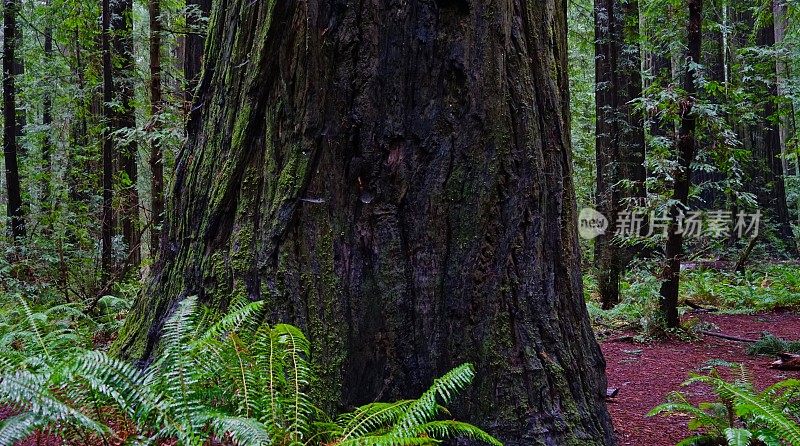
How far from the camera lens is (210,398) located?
245 cm

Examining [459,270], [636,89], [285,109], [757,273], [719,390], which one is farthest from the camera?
[757,273]

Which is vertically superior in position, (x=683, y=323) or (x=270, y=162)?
(x=270, y=162)

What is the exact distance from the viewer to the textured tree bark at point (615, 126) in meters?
9.95

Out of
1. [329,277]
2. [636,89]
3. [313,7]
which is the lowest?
[329,277]

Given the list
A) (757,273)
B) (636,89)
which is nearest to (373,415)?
(636,89)

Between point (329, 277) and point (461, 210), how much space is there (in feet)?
2.29

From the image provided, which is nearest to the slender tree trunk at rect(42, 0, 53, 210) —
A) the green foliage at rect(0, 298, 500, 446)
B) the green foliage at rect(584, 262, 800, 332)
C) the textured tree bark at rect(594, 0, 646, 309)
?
the green foliage at rect(0, 298, 500, 446)

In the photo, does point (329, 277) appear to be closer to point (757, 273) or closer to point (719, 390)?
point (719, 390)

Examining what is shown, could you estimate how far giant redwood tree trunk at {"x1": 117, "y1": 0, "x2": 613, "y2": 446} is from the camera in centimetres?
260

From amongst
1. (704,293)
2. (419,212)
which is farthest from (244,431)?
(704,293)

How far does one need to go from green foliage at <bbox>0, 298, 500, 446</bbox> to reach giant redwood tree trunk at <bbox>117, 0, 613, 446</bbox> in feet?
0.74

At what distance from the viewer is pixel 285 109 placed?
9.08ft

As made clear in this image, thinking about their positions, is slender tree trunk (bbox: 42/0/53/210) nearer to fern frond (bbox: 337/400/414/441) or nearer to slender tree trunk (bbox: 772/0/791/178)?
fern frond (bbox: 337/400/414/441)

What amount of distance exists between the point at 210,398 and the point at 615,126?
9311mm
